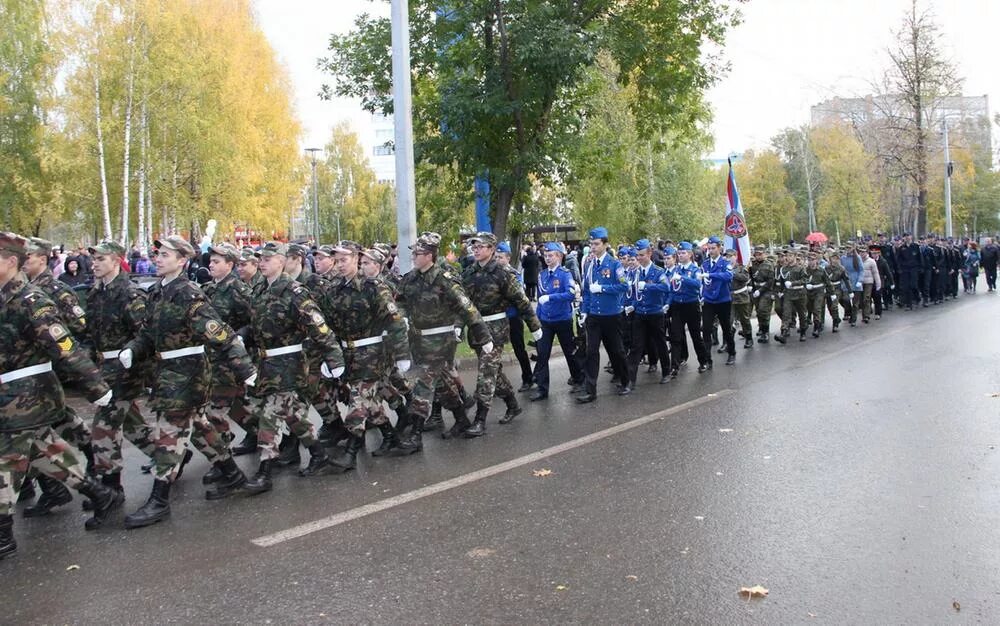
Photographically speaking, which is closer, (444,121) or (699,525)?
(699,525)

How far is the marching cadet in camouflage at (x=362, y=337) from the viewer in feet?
23.1

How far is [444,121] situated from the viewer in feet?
47.4

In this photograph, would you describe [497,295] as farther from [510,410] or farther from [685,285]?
[685,285]

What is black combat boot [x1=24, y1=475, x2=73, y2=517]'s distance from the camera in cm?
613

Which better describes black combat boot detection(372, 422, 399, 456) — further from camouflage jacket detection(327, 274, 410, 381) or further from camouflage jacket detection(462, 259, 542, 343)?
camouflage jacket detection(462, 259, 542, 343)

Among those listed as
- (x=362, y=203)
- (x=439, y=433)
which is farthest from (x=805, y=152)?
(x=439, y=433)

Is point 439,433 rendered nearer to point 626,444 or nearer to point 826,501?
point 626,444

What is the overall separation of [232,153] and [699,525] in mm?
34917

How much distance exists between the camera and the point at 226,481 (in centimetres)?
638

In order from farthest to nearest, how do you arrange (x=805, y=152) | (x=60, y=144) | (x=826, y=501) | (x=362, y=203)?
(x=362, y=203) → (x=805, y=152) → (x=60, y=144) → (x=826, y=501)

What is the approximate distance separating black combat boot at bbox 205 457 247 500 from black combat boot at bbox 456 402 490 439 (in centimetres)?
240

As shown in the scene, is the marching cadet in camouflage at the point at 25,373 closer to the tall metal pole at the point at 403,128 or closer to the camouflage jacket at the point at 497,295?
the camouflage jacket at the point at 497,295

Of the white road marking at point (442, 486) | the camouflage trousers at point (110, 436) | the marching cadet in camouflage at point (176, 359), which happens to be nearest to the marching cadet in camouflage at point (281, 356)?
the marching cadet in camouflage at point (176, 359)

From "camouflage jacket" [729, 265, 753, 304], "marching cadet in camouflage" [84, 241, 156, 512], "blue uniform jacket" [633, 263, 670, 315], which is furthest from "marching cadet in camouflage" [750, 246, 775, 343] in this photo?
"marching cadet in camouflage" [84, 241, 156, 512]
